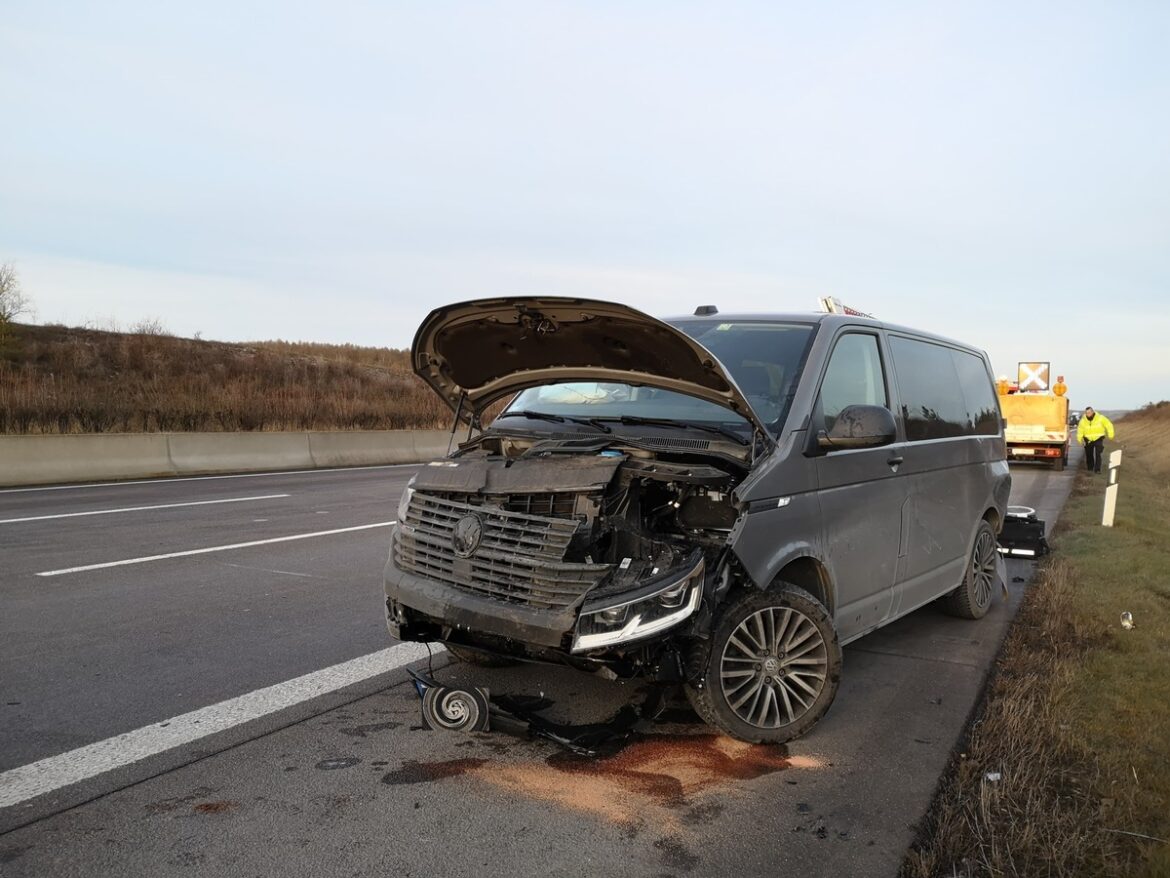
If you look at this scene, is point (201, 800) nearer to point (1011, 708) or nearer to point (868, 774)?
point (868, 774)

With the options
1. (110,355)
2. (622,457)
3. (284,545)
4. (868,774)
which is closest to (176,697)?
(622,457)

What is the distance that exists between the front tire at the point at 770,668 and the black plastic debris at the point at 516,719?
295mm

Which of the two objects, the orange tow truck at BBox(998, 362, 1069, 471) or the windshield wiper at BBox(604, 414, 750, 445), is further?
the orange tow truck at BBox(998, 362, 1069, 471)

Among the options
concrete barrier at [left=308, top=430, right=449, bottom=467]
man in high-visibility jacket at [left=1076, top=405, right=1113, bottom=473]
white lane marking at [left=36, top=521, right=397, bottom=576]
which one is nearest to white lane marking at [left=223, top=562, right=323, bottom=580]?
white lane marking at [left=36, top=521, right=397, bottom=576]

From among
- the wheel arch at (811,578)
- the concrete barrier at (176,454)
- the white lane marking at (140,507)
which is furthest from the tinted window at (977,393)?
the concrete barrier at (176,454)

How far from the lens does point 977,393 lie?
276 inches

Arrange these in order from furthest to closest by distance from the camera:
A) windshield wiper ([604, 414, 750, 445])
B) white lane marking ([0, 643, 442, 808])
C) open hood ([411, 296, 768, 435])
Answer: windshield wiper ([604, 414, 750, 445]) → open hood ([411, 296, 768, 435]) → white lane marking ([0, 643, 442, 808])

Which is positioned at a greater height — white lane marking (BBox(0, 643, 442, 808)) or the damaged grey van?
the damaged grey van

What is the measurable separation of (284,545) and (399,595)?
523cm

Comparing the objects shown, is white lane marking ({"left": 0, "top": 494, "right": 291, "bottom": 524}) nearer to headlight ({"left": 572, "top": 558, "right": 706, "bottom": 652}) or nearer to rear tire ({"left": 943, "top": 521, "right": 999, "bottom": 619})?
headlight ({"left": 572, "top": 558, "right": 706, "bottom": 652})

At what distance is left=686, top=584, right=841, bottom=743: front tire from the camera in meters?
3.96

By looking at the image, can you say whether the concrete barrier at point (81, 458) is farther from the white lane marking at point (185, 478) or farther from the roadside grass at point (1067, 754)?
the roadside grass at point (1067, 754)

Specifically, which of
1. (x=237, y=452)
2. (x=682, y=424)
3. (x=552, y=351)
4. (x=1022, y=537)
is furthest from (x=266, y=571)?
(x=237, y=452)

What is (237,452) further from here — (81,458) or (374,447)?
(374,447)
